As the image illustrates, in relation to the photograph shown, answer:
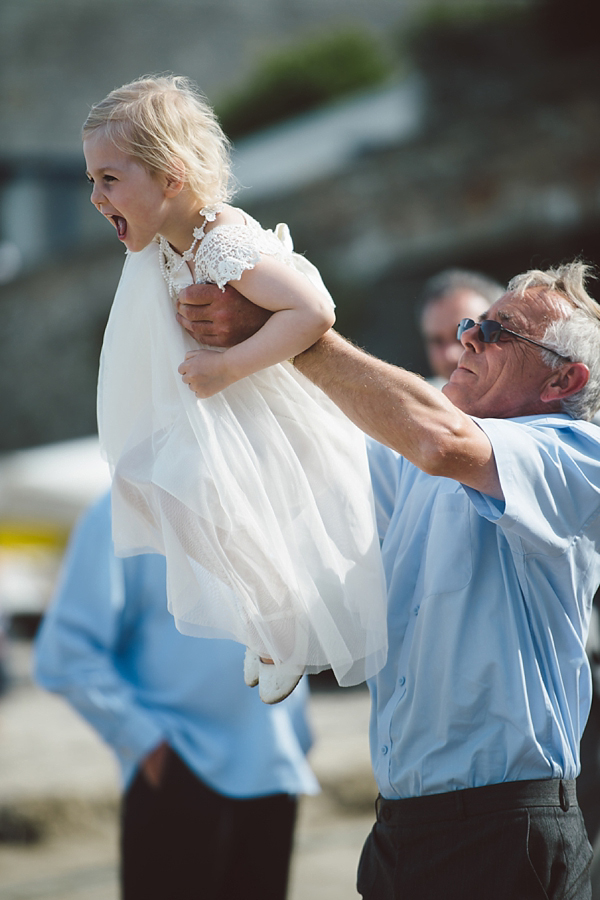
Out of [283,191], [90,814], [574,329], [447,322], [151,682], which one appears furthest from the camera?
[283,191]

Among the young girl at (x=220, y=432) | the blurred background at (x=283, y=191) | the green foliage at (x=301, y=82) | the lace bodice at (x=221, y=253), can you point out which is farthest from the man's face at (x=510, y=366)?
the green foliage at (x=301, y=82)

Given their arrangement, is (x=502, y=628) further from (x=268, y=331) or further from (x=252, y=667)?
(x=268, y=331)

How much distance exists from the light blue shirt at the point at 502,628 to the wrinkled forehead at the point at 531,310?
8.5 inches

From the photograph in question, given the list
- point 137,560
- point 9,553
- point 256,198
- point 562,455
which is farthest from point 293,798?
point 256,198

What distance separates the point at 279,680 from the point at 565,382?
0.89m

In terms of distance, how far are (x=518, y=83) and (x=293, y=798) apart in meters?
18.4

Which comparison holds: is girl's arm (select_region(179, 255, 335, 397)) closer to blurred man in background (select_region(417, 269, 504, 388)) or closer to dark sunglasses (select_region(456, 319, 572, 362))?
dark sunglasses (select_region(456, 319, 572, 362))

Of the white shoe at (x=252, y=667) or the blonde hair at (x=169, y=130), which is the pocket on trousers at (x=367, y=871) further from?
the blonde hair at (x=169, y=130)

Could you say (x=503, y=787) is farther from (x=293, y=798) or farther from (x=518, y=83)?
(x=518, y=83)

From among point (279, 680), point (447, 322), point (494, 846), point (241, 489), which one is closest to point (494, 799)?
point (494, 846)

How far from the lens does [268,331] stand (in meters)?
1.83

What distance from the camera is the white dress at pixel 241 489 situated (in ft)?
5.94

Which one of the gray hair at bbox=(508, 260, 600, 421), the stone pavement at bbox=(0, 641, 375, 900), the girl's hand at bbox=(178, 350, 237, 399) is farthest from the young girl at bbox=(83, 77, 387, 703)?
the stone pavement at bbox=(0, 641, 375, 900)

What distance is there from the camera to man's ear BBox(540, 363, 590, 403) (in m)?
2.05
